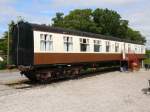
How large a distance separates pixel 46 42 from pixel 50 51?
0.60 m

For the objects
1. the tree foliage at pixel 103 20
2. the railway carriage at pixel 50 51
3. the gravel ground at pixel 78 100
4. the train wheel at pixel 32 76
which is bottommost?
the gravel ground at pixel 78 100

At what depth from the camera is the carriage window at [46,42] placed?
18.6m

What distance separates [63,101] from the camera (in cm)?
1288

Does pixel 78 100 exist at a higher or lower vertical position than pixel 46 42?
lower

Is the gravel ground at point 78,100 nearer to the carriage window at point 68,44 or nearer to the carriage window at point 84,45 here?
the carriage window at point 68,44

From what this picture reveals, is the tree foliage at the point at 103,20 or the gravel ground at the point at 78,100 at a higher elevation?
the tree foliage at the point at 103,20

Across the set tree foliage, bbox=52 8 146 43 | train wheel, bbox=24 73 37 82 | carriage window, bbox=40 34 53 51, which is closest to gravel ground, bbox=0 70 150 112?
train wheel, bbox=24 73 37 82

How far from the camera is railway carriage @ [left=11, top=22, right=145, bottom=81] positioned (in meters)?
18.1

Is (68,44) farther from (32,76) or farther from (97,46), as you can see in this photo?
(97,46)

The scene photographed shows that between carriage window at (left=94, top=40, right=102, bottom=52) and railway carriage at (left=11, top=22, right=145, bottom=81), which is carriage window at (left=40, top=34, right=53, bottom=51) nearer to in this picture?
railway carriage at (left=11, top=22, right=145, bottom=81)

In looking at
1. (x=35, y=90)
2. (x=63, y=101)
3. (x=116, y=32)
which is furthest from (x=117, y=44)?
(x=116, y=32)

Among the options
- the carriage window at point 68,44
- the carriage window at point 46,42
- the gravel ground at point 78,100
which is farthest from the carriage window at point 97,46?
the gravel ground at point 78,100

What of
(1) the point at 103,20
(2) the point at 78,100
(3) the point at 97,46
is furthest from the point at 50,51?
(1) the point at 103,20

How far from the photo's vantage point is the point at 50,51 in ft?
63.1
